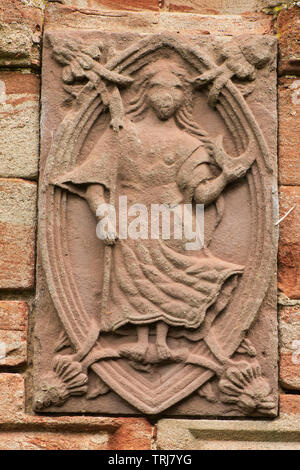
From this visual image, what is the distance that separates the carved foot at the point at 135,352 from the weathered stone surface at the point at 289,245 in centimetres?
67

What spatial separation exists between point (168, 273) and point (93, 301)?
34cm

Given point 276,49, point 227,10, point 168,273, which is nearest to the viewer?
point 168,273

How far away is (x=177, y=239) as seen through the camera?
313cm

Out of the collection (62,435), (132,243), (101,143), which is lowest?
(62,435)

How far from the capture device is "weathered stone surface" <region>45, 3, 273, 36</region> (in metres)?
3.38

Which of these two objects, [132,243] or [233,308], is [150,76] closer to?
[132,243]

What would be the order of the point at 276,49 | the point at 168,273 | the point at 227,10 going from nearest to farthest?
the point at 168,273 → the point at 276,49 → the point at 227,10

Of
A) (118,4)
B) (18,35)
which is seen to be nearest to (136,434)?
(18,35)

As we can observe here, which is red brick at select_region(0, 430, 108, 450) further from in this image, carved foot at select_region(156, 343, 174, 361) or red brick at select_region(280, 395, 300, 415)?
red brick at select_region(280, 395, 300, 415)

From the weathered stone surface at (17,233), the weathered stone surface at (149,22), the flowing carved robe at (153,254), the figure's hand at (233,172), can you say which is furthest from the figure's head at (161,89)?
the weathered stone surface at (17,233)

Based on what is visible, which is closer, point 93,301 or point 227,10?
point 93,301

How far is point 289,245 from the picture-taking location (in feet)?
10.6

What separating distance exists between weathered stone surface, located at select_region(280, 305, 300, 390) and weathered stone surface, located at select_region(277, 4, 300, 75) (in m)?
1.08

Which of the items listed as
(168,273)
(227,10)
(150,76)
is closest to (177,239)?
(168,273)
